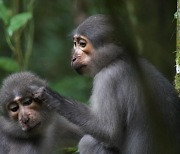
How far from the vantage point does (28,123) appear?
588 cm

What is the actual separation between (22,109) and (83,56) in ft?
2.95

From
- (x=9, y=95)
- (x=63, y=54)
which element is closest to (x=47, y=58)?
(x=63, y=54)

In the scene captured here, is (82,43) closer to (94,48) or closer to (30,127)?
(94,48)

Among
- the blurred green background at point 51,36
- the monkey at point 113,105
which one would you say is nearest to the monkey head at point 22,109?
the monkey at point 113,105

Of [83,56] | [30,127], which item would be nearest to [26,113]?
[30,127]

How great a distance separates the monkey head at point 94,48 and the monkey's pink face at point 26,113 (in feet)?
2.15

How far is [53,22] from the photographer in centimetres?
1395

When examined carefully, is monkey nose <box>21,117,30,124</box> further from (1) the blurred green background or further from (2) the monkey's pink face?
(1) the blurred green background

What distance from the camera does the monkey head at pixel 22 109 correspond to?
19.3 ft

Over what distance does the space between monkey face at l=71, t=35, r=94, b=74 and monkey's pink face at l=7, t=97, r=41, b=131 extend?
0.64 meters

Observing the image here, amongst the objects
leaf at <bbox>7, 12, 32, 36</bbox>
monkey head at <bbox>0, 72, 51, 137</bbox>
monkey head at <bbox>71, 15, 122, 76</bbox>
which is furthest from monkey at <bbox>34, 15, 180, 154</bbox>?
leaf at <bbox>7, 12, 32, 36</bbox>

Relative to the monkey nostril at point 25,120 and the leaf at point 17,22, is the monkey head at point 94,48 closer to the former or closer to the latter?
the monkey nostril at point 25,120

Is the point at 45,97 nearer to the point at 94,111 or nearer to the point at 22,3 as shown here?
the point at 94,111

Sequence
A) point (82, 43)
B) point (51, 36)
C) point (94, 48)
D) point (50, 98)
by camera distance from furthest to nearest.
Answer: point (51, 36) < point (82, 43) < point (94, 48) < point (50, 98)
